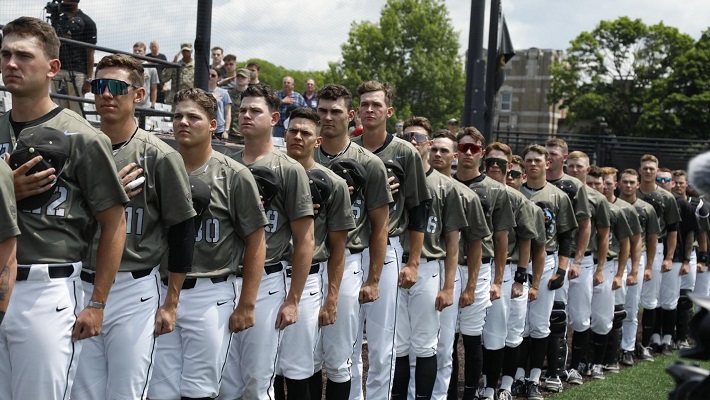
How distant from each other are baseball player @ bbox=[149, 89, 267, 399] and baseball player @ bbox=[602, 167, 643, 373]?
679cm

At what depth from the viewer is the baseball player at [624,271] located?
1076cm

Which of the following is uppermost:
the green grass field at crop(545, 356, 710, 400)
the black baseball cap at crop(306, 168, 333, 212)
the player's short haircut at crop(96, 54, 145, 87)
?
the player's short haircut at crop(96, 54, 145, 87)

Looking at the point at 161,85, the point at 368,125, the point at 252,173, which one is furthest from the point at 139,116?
the point at 252,173

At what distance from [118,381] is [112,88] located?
1.49 m

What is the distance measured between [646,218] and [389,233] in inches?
235

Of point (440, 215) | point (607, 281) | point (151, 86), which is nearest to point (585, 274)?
point (607, 281)

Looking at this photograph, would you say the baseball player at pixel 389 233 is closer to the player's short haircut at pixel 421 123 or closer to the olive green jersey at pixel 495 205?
the player's short haircut at pixel 421 123

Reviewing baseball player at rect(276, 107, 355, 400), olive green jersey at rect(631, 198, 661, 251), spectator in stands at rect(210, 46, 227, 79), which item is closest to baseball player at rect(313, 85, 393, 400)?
baseball player at rect(276, 107, 355, 400)

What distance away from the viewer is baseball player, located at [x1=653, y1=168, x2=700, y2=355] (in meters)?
12.7

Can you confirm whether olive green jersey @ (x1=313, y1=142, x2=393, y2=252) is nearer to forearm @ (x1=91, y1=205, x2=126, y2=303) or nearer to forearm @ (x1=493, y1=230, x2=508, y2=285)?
forearm @ (x1=493, y1=230, x2=508, y2=285)

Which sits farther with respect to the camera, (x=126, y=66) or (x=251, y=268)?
(x=251, y=268)

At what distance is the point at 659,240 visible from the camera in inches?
497

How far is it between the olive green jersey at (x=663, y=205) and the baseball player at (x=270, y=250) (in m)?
7.81

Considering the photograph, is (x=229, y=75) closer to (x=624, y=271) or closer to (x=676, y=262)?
(x=624, y=271)
